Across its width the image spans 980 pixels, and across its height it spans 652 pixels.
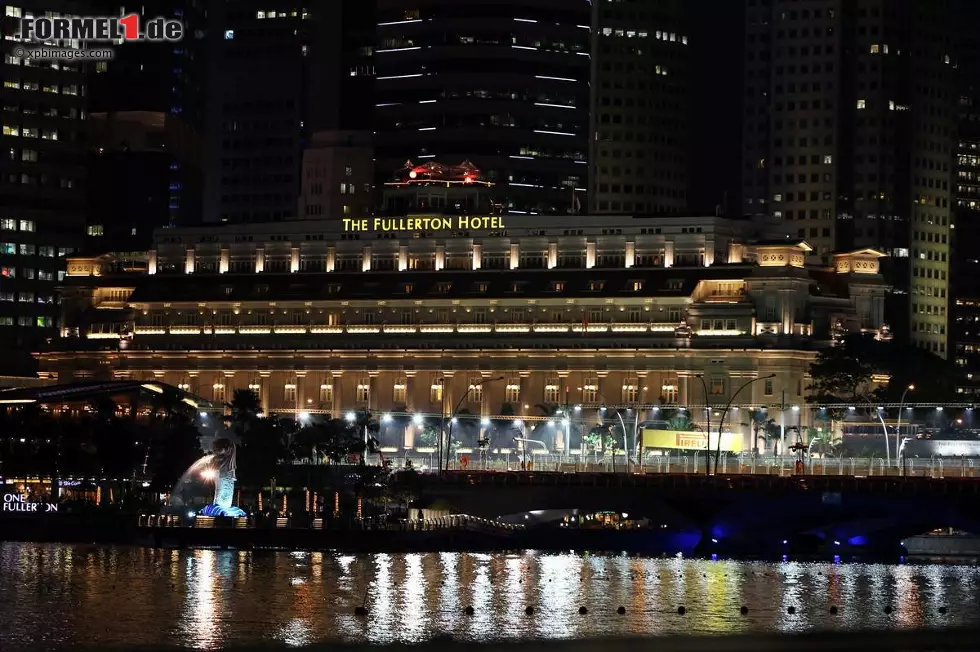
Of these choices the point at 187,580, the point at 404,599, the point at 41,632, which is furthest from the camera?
the point at 187,580

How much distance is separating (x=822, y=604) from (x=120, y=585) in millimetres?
54697

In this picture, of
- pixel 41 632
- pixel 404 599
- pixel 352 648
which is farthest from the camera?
pixel 404 599

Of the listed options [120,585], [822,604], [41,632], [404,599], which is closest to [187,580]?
[120,585]

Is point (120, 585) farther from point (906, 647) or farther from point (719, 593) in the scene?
point (906, 647)

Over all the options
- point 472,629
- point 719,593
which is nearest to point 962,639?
point 472,629

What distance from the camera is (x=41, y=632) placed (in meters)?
161

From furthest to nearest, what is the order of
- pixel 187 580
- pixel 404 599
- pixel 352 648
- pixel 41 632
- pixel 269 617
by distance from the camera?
pixel 187 580 → pixel 404 599 → pixel 269 617 → pixel 41 632 → pixel 352 648

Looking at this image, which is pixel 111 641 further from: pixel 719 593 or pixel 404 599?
pixel 719 593

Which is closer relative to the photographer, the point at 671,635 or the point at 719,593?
the point at 671,635

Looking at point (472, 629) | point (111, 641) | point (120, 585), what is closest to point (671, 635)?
point (472, 629)

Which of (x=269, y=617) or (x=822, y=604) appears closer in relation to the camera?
(x=269, y=617)

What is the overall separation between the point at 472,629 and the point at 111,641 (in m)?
25.2

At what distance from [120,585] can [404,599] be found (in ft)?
77.4

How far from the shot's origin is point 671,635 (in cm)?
16250
